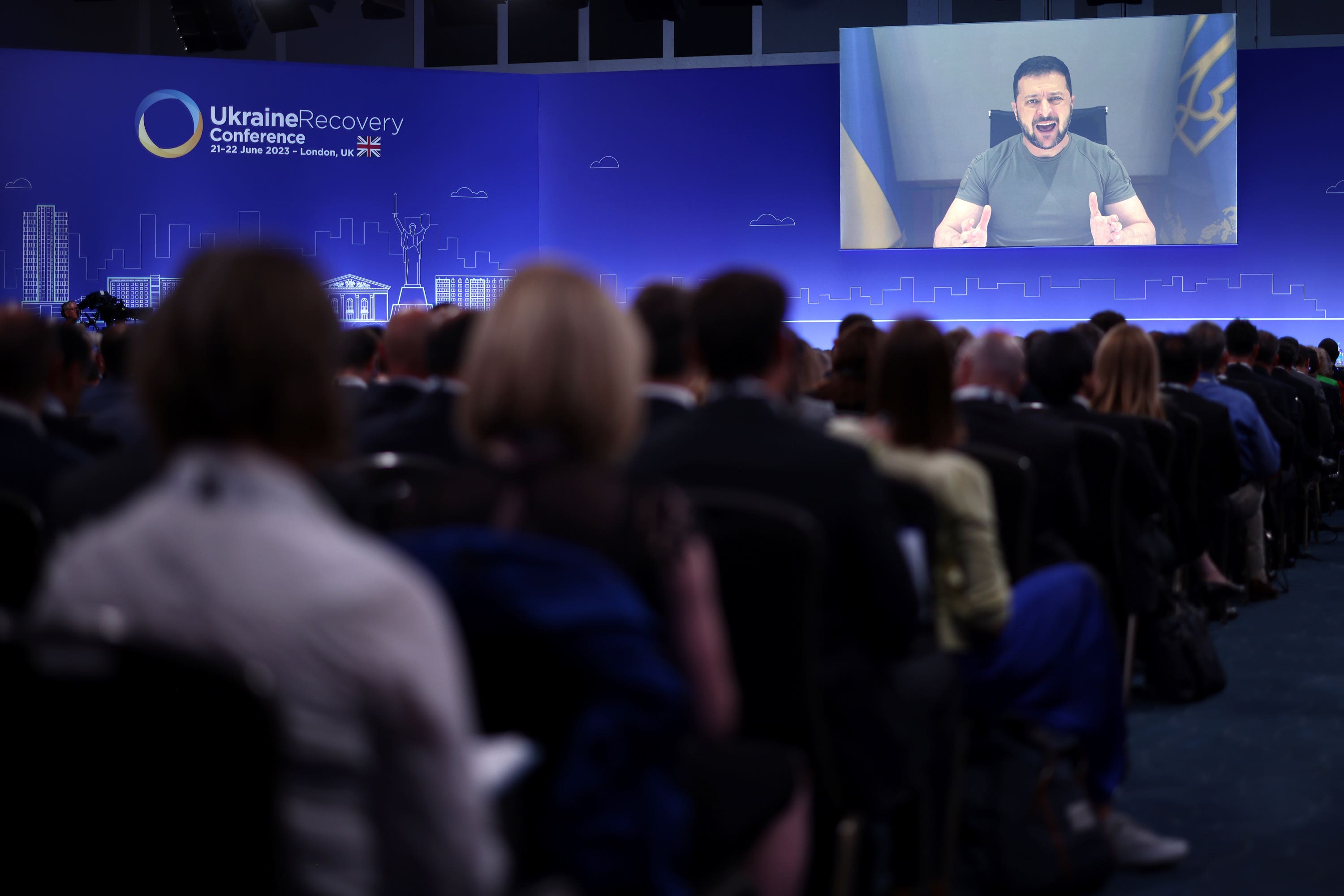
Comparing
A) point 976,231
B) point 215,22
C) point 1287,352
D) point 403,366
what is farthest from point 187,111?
point 1287,352

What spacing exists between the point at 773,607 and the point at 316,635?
937 millimetres

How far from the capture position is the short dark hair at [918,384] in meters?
2.62

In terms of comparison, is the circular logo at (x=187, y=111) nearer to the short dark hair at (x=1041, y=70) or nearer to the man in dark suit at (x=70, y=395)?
the short dark hair at (x=1041, y=70)

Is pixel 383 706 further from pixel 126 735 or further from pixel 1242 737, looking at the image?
Answer: pixel 1242 737

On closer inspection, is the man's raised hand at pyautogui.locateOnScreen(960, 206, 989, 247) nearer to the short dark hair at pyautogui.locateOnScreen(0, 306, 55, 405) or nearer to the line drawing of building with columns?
the line drawing of building with columns

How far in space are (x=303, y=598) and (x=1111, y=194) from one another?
10.9 metres

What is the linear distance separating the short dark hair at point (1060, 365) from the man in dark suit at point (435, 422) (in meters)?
1.75

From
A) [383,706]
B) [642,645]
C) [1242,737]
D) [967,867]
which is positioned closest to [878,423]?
[967,867]

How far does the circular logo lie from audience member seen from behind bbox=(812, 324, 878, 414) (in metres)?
8.69

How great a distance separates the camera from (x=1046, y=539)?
11.0ft

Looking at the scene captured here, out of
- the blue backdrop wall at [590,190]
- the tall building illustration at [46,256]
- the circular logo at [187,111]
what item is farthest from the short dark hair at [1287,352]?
the tall building illustration at [46,256]

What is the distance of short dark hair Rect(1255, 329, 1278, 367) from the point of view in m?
7.10

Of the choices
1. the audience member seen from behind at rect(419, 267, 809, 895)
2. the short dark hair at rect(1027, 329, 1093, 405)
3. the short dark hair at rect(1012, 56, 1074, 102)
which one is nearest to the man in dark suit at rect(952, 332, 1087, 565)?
the short dark hair at rect(1027, 329, 1093, 405)

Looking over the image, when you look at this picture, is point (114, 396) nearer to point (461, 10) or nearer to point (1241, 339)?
point (1241, 339)
